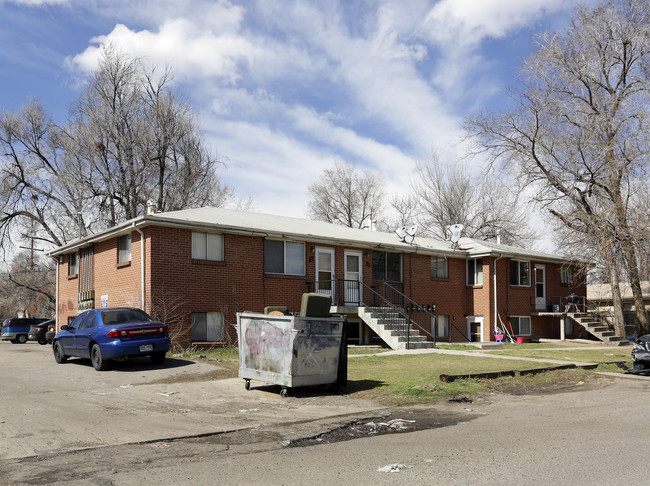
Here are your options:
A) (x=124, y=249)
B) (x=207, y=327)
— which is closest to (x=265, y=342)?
(x=207, y=327)

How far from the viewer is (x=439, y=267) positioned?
26625 mm

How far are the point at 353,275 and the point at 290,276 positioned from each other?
129 inches

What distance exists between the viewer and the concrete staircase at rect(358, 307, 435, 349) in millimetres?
19344

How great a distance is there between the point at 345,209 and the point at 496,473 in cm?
4545

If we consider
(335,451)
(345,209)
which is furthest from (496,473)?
(345,209)

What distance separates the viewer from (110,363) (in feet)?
47.3

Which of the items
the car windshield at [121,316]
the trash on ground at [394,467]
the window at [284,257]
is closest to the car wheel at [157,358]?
the car windshield at [121,316]

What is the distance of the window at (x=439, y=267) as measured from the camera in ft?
86.2

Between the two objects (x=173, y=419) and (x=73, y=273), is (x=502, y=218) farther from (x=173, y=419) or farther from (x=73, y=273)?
(x=173, y=419)

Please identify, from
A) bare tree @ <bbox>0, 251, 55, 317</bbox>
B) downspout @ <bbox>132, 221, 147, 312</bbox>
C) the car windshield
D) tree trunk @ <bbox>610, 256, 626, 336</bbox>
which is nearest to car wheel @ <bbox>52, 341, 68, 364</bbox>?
the car windshield

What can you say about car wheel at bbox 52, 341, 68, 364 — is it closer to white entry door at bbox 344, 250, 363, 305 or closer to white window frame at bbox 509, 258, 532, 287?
white entry door at bbox 344, 250, 363, 305

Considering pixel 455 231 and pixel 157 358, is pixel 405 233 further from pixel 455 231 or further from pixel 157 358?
pixel 157 358

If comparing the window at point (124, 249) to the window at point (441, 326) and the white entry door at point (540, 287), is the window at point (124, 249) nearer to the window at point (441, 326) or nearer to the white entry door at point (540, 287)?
the window at point (441, 326)

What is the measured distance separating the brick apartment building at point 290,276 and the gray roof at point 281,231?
0.06 meters
